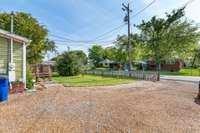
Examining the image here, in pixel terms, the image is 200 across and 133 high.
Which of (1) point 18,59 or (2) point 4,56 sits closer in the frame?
(2) point 4,56

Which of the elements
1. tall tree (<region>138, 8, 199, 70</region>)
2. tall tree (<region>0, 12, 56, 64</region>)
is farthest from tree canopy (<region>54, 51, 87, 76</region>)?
tall tree (<region>138, 8, 199, 70</region>)

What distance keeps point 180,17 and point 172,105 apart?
29.8 meters

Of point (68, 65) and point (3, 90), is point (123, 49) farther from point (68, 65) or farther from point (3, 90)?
point (3, 90)

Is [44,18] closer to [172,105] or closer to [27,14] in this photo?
[27,14]

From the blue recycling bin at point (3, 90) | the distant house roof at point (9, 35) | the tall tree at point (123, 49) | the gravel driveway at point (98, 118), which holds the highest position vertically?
the tall tree at point (123, 49)

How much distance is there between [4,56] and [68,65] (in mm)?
16285

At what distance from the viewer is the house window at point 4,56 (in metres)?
10.7

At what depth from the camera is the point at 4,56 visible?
425 inches

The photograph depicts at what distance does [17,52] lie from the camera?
37.2 feet

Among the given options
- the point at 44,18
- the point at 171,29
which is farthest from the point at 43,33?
the point at 171,29

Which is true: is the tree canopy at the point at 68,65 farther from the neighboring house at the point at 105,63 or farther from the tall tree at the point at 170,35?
the neighboring house at the point at 105,63

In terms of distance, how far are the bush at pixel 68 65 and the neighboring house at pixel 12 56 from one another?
51.2 ft

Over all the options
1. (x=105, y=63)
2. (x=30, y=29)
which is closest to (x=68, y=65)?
(x=30, y=29)

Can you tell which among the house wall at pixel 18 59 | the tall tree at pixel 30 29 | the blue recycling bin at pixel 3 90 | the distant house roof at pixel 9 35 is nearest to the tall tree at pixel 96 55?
the tall tree at pixel 30 29
